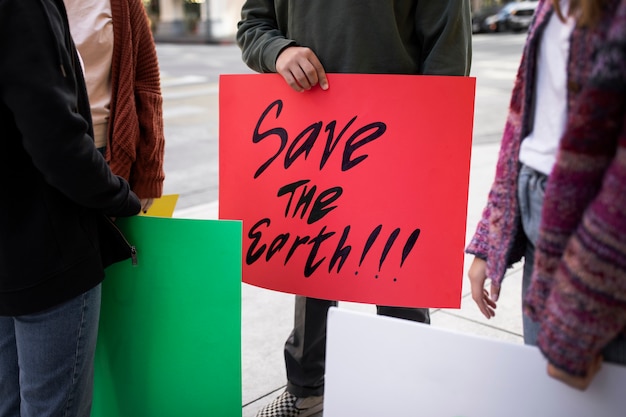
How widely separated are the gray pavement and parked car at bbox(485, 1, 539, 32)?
18297 millimetres

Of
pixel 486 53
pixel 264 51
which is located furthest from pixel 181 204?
pixel 486 53

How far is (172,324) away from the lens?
1.86 meters

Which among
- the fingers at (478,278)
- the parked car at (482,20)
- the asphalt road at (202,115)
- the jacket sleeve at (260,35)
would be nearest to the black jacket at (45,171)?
the jacket sleeve at (260,35)

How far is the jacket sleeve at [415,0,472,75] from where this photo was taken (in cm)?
186

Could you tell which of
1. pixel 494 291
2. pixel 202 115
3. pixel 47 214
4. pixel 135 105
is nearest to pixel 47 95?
pixel 47 214

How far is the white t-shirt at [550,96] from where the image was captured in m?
1.06

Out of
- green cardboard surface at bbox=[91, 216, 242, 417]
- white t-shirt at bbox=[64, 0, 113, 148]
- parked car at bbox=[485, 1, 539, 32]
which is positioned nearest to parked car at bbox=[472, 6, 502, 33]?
parked car at bbox=[485, 1, 539, 32]

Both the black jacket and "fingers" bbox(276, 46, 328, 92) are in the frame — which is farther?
"fingers" bbox(276, 46, 328, 92)

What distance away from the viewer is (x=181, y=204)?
5023 millimetres

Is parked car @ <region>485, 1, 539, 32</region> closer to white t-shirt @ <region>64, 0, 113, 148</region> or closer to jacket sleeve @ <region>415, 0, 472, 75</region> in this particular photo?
jacket sleeve @ <region>415, 0, 472, 75</region>

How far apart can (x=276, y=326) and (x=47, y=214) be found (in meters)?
1.74

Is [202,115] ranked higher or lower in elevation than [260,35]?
lower

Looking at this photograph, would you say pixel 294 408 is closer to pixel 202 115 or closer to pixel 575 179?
pixel 575 179

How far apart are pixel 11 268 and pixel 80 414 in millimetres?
456
